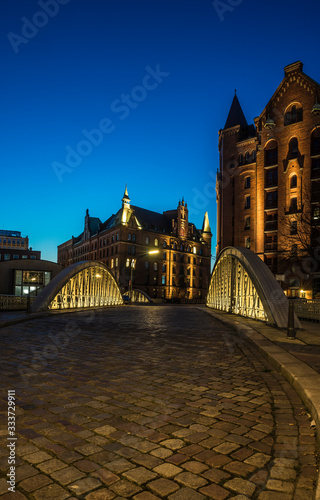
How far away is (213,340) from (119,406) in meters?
6.24

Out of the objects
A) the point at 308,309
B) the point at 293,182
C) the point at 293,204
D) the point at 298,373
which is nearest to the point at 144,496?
the point at 298,373

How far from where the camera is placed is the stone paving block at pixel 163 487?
258 cm

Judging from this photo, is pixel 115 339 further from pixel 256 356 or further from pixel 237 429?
pixel 237 429

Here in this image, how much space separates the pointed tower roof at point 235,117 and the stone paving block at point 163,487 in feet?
190

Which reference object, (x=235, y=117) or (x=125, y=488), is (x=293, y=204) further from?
(x=125, y=488)

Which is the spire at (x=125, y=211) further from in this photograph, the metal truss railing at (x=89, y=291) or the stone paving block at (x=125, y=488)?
the stone paving block at (x=125, y=488)

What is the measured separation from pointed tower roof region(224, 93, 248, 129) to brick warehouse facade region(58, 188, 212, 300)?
85.8 ft

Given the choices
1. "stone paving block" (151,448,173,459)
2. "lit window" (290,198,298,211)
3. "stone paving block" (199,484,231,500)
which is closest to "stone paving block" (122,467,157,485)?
"stone paving block" (151,448,173,459)

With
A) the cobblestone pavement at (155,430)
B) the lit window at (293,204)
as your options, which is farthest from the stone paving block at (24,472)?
the lit window at (293,204)

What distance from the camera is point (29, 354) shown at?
759 centimetres

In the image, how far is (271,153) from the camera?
4841 cm

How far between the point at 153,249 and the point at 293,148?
124ft

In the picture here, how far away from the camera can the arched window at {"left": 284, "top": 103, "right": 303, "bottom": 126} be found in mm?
45625

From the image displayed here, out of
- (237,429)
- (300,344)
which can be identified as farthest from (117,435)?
(300,344)
